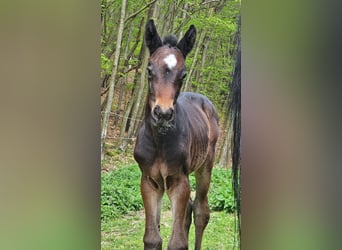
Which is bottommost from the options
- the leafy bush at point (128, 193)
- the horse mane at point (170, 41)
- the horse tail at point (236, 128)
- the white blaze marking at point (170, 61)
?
the leafy bush at point (128, 193)

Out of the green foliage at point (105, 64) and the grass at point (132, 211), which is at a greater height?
the green foliage at point (105, 64)

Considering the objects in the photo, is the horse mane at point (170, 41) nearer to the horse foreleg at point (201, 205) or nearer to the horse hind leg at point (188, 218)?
the horse foreleg at point (201, 205)

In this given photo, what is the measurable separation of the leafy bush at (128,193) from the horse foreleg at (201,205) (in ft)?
0.07

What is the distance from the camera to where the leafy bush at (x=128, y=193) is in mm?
1577

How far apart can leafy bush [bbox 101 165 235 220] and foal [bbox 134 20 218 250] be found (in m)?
0.03

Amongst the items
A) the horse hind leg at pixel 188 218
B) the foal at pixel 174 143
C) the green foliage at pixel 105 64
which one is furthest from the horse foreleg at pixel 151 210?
the green foliage at pixel 105 64

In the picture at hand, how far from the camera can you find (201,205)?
5.26ft

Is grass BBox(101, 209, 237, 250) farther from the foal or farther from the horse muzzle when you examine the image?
the horse muzzle

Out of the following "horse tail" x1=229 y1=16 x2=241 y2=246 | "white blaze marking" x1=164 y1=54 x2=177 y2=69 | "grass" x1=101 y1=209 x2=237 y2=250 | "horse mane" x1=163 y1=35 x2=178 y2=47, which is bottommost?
"grass" x1=101 y1=209 x2=237 y2=250

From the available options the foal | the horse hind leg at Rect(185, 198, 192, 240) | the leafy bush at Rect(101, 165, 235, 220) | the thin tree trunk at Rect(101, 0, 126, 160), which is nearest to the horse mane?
the foal

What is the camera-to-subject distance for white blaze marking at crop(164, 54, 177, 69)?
1503 millimetres
